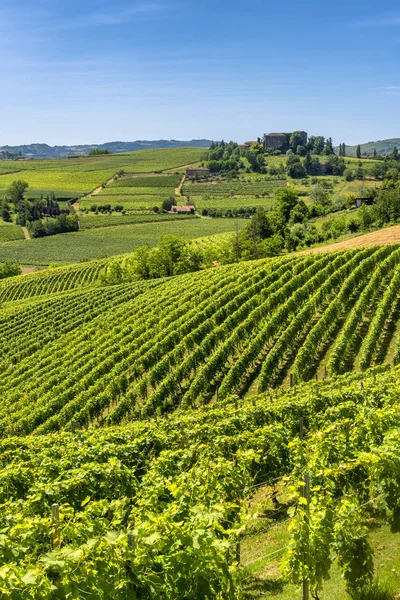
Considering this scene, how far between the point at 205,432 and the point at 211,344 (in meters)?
15.1

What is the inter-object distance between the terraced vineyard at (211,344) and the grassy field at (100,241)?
77142 millimetres

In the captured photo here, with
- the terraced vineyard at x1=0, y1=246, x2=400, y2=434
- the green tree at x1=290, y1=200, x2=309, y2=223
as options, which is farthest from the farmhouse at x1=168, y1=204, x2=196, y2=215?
the terraced vineyard at x1=0, y1=246, x2=400, y2=434

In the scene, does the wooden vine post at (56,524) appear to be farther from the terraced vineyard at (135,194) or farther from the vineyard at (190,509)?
the terraced vineyard at (135,194)

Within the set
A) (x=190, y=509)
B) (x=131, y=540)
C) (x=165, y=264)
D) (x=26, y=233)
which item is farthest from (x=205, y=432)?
(x=26, y=233)

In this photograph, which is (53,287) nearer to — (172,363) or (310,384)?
(172,363)

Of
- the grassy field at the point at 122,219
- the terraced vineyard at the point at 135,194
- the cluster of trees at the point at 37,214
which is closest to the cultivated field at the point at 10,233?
the cluster of trees at the point at 37,214

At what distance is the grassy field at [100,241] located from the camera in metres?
114

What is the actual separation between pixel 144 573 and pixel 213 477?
290cm

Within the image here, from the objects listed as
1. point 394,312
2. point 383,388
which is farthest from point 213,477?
point 394,312

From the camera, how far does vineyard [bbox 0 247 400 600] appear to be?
5816 mm

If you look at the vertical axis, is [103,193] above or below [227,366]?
above

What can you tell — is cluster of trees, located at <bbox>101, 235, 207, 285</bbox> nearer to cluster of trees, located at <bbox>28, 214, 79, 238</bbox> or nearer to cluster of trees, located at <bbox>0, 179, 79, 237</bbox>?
cluster of trees, located at <bbox>28, 214, 79, 238</bbox>

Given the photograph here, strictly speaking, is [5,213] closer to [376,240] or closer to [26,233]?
[26,233]

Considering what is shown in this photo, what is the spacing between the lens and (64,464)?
1086 centimetres
